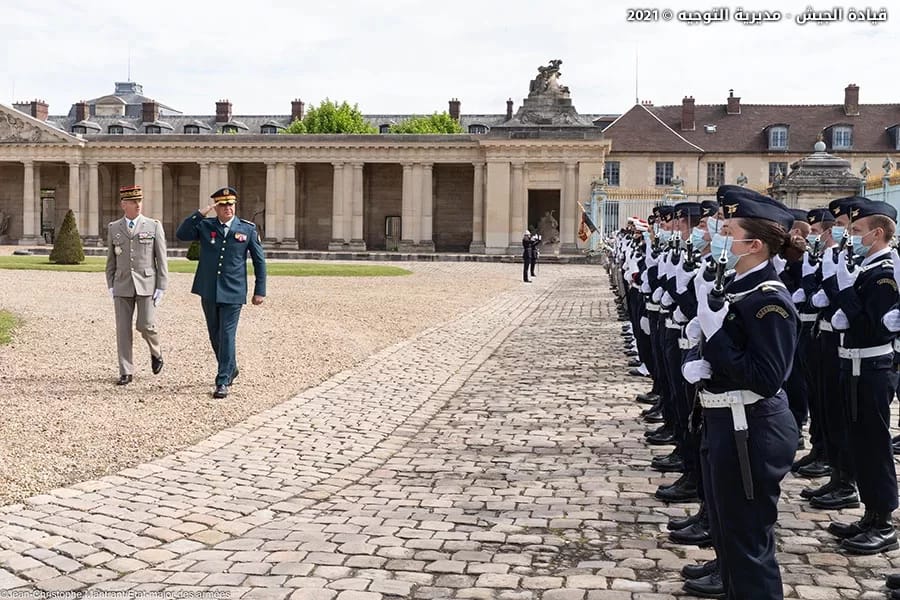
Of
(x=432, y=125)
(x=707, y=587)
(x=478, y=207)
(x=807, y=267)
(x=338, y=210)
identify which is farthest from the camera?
(x=432, y=125)

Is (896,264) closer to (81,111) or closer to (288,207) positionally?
(288,207)

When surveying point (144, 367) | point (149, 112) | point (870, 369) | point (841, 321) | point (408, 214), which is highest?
point (149, 112)

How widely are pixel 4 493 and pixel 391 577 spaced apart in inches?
110

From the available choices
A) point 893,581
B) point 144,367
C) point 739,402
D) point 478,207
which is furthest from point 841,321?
point 478,207

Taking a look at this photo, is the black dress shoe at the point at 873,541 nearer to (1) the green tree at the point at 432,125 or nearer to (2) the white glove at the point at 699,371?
(2) the white glove at the point at 699,371

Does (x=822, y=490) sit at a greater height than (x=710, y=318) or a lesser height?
lesser

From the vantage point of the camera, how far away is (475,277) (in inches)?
1216

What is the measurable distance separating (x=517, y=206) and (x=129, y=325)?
126 feet

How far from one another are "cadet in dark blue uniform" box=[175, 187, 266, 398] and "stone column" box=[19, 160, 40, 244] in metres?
47.3

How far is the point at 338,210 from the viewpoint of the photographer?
165 ft

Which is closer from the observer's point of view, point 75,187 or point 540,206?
point 540,206

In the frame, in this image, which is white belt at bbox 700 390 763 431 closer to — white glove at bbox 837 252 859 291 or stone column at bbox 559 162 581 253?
white glove at bbox 837 252 859 291

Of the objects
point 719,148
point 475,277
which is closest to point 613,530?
point 475,277

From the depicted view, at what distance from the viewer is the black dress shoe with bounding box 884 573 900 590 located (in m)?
4.46
